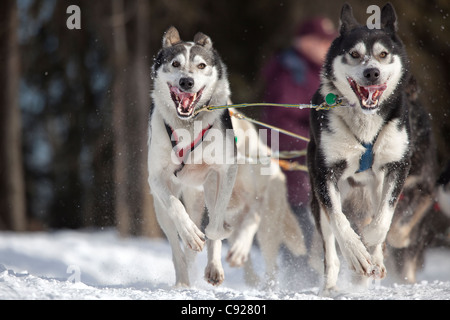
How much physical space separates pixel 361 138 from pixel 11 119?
775 cm

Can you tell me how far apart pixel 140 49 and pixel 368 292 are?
616 centimetres

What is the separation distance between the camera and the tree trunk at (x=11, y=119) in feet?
32.2

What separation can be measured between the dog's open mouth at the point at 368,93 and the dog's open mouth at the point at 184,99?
0.78 metres

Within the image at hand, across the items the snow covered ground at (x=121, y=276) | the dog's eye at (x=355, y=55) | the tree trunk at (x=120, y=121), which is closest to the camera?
the snow covered ground at (x=121, y=276)

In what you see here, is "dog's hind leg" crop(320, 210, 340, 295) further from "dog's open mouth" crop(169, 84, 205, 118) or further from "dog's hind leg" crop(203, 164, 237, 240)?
"dog's open mouth" crop(169, 84, 205, 118)

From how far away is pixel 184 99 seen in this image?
3.40 metres

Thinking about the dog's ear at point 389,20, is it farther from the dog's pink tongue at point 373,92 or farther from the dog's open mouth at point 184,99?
the dog's open mouth at point 184,99

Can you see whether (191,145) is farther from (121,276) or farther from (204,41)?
(121,276)

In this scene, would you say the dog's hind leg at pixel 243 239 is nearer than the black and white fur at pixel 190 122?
No

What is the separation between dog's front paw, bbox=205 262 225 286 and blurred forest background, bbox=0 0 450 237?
9.50 ft

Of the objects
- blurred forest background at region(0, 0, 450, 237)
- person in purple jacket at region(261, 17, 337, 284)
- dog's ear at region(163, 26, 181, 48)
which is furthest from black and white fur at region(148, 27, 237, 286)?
blurred forest background at region(0, 0, 450, 237)

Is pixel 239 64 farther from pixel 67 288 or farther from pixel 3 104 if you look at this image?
pixel 67 288

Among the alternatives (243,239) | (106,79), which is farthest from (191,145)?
(106,79)
